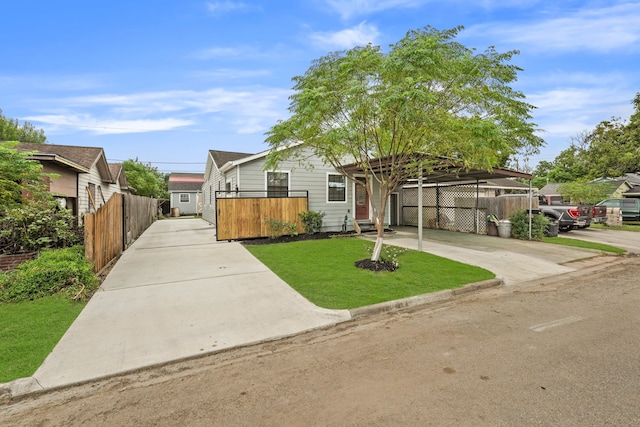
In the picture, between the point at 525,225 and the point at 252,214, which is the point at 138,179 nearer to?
the point at 252,214

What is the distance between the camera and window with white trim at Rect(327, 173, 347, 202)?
13.6m

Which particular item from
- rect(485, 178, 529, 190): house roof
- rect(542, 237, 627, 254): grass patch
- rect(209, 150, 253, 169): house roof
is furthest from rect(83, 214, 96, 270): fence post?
rect(485, 178, 529, 190): house roof

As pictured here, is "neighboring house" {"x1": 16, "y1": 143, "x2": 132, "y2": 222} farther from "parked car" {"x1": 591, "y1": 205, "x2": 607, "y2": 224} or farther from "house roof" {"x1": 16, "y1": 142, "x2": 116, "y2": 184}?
"parked car" {"x1": 591, "y1": 205, "x2": 607, "y2": 224}

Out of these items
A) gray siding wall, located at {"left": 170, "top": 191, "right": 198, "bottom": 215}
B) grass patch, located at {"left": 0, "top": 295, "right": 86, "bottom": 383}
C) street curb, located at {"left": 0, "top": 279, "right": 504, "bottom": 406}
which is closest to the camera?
street curb, located at {"left": 0, "top": 279, "right": 504, "bottom": 406}

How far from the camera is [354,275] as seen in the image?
6297 mm

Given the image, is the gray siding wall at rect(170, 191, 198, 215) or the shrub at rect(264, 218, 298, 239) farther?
the gray siding wall at rect(170, 191, 198, 215)

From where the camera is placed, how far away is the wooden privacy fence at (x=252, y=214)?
1133cm

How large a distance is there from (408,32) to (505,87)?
2432mm

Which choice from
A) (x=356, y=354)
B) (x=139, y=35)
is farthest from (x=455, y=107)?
(x=139, y=35)

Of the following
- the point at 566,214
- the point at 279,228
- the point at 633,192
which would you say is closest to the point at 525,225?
the point at 566,214

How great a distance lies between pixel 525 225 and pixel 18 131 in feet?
164

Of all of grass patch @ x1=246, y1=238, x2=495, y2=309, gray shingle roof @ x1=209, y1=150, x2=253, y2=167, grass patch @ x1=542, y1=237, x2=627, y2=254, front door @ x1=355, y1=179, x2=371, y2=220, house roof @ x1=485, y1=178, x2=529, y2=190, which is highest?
gray shingle roof @ x1=209, y1=150, x2=253, y2=167

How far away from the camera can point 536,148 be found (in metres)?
8.13

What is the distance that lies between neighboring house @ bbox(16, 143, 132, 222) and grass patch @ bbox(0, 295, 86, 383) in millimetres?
4428
